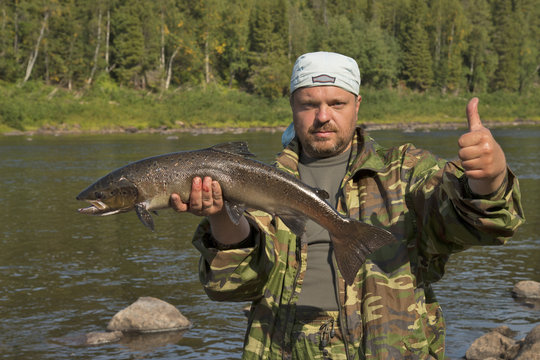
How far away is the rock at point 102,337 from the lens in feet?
33.0

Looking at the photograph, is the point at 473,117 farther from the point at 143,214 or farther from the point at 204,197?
the point at 143,214

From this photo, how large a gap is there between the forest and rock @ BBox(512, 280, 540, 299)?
50769 mm

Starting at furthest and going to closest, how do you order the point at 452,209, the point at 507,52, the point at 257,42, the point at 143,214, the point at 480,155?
1. the point at 507,52
2. the point at 257,42
3. the point at 143,214
4. the point at 452,209
5. the point at 480,155

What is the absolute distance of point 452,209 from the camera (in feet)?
11.0

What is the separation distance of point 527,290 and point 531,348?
4.54 m

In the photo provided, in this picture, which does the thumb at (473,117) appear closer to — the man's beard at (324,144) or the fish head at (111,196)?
the man's beard at (324,144)

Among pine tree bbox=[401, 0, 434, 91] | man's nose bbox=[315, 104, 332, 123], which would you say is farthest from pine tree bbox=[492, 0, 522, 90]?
man's nose bbox=[315, 104, 332, 123]

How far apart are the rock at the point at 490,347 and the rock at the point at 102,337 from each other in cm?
476

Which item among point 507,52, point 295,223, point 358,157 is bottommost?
point 295,223

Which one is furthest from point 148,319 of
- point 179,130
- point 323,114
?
point 179,130

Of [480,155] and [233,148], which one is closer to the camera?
[480,155]

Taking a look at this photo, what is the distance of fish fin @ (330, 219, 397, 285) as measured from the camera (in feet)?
11.8

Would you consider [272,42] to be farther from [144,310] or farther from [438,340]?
[438,340]

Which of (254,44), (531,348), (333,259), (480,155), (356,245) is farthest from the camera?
(254,44)
